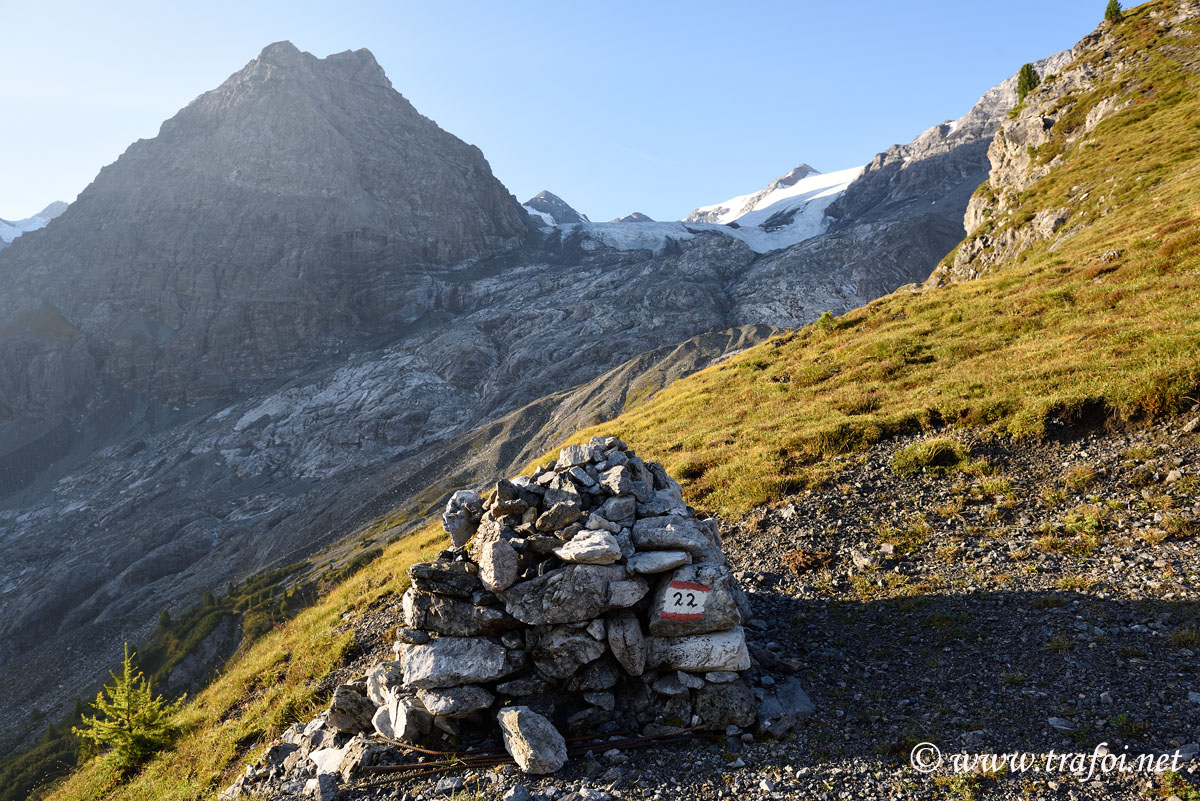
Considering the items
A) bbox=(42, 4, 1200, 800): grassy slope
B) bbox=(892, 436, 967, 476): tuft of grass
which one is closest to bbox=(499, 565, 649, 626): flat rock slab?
bbox=(42, 4, 1200, 800): grassy slope

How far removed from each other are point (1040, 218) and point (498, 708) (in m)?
54.2

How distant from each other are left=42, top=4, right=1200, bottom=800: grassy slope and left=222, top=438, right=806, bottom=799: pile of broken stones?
13.1ft

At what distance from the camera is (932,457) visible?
15.5 metres

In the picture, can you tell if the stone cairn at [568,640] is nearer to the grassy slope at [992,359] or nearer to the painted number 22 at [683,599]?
the painted number 22 at [683,599]

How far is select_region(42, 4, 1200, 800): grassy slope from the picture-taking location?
45.7ft

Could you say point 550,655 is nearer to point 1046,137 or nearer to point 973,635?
point 973,635

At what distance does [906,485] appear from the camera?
Result: 15.1 metres

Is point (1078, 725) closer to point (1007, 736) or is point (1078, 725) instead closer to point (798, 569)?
point (1007, 736)


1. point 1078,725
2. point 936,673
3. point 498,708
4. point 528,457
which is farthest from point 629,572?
point 528,457

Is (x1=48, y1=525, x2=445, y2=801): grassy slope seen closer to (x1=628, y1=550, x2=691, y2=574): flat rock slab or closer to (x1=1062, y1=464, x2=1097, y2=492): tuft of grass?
(x1=628, y1=550, x2=691, y2=574): flat rock slab

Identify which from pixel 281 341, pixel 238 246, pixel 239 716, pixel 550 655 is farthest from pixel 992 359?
pixel 238 246

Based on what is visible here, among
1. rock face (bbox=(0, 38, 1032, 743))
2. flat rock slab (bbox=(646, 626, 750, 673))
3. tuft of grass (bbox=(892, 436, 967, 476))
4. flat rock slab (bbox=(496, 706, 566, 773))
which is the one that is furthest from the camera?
rock face (bbox=(0, 38, 1032, 743))

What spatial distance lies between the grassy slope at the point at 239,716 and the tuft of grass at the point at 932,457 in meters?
15.7

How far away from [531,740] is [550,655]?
1.30 metres
